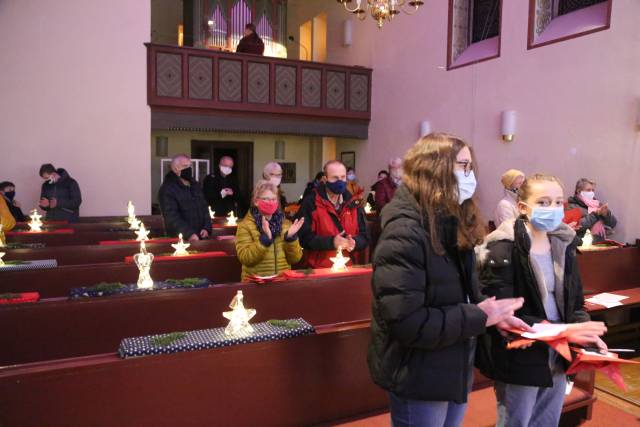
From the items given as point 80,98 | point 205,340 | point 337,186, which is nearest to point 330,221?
point 337,186

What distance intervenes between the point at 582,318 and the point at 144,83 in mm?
9179

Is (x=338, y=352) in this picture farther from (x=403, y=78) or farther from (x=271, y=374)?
(x=403, y=78)

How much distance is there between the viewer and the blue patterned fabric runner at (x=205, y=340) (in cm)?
212

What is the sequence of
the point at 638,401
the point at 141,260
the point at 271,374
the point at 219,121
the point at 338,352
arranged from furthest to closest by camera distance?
the point at 219,121
the point at 638,401
the point at 141,260
the point at 338,352
the point at 271,374

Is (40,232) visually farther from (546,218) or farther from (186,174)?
(546,218)

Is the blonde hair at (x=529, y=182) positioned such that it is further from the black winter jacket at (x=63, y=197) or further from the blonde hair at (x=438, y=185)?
the black winter jacket at (x=63, y=197)

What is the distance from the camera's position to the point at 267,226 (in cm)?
351

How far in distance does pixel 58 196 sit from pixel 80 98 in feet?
6.99

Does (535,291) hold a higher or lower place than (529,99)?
lower

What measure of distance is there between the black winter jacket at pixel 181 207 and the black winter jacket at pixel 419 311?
3804 mm

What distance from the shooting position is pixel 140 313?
10.5ft

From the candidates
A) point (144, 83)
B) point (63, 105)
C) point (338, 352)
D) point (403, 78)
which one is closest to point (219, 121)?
point (144, 83)

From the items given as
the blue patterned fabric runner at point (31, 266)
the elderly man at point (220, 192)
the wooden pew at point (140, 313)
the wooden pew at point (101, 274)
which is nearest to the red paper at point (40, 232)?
the blue patterned fabric runner at point (31, 266)

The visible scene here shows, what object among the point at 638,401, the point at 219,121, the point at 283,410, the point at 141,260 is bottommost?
the point at 638,401
